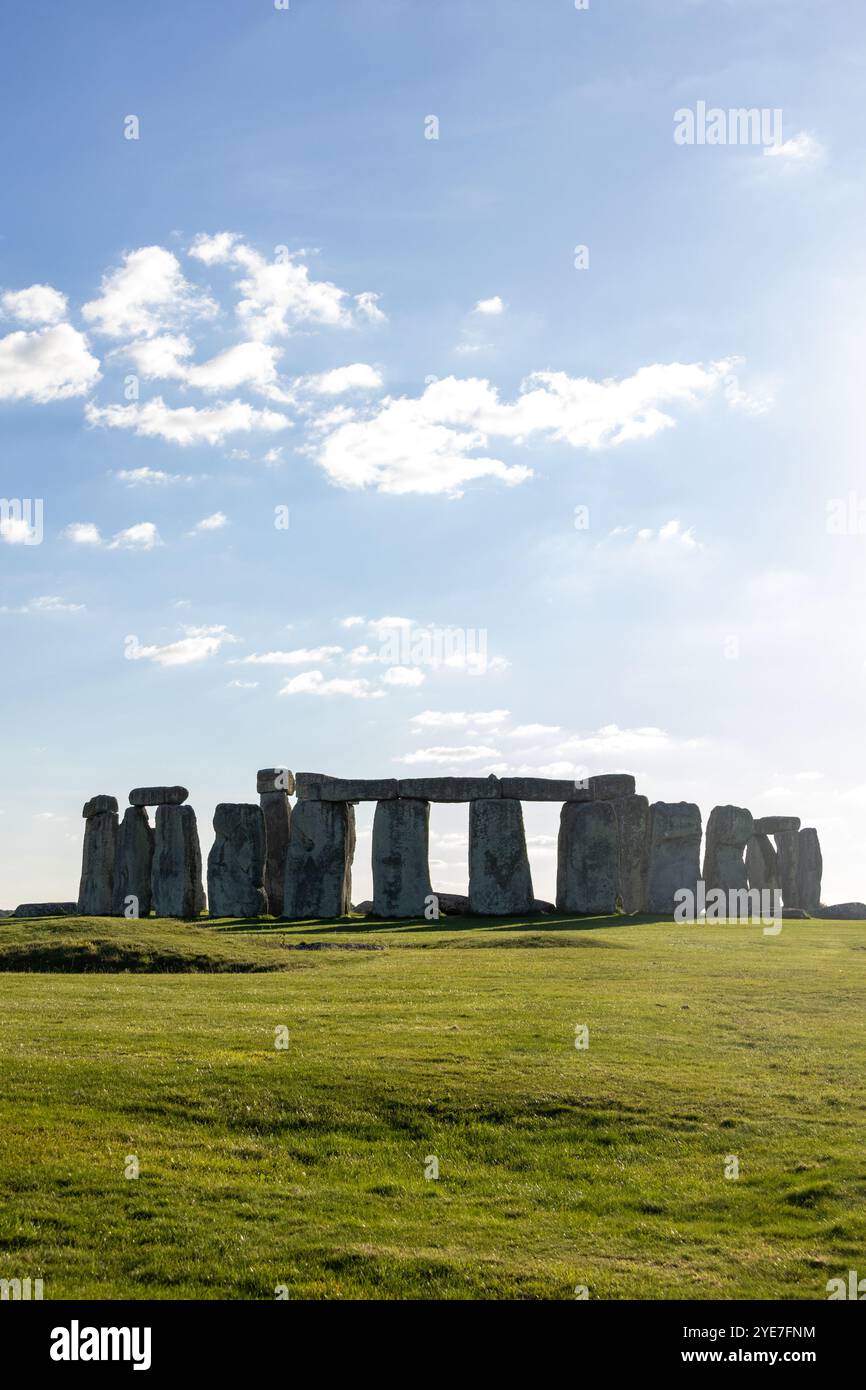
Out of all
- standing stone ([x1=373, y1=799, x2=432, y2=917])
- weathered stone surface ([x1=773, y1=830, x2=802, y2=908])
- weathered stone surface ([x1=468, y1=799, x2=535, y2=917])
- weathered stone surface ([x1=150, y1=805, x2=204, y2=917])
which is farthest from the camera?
weathered stone surface ([x1=773, y1=830, x2=802, y2=908])

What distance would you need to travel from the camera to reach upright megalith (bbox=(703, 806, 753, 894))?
4447 cm

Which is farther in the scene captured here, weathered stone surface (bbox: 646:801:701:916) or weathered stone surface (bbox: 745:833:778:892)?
weathered stone surface (bbox: 745:833:778:892)

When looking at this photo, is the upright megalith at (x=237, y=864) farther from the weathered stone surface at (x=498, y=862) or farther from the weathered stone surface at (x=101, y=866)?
the weathered stone surface at (x=498, y=862)

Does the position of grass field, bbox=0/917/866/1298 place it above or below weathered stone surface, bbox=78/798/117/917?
below

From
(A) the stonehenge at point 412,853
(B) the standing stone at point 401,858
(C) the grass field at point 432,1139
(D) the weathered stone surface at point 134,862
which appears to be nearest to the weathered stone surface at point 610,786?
(A) the stonehenge at point 412,853

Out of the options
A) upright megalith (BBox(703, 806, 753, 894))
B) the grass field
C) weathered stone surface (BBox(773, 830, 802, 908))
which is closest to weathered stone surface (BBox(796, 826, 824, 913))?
weathered stone surface (BBox(773, 830, 802, 908))

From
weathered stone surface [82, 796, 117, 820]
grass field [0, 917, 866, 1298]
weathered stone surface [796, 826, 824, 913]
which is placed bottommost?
grass field [0, 917, 866, 1298]

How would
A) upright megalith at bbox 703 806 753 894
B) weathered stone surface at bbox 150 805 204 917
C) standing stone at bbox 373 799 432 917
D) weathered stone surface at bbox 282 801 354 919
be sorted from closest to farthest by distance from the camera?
1. standing stone at bbox 373 799 432 917
2. weathered stone surface at bbox 282 801 354 919
3. weathered stone surface at bbox 150 805 204 917
4. upright megalith at bbox 703 806 753 894

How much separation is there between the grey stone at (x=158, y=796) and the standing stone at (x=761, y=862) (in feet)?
66.4

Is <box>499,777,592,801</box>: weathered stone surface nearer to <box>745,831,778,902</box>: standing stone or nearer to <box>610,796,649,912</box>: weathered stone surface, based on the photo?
<box>610,796,649,912</box>: weathered stone surface

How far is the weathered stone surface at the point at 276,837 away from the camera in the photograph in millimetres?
44625

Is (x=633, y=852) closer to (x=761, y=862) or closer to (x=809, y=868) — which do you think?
(x=761, y=862)

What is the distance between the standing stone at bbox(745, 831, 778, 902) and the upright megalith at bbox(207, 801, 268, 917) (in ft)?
58.3

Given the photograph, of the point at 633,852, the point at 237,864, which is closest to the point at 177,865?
the point at 237,864
